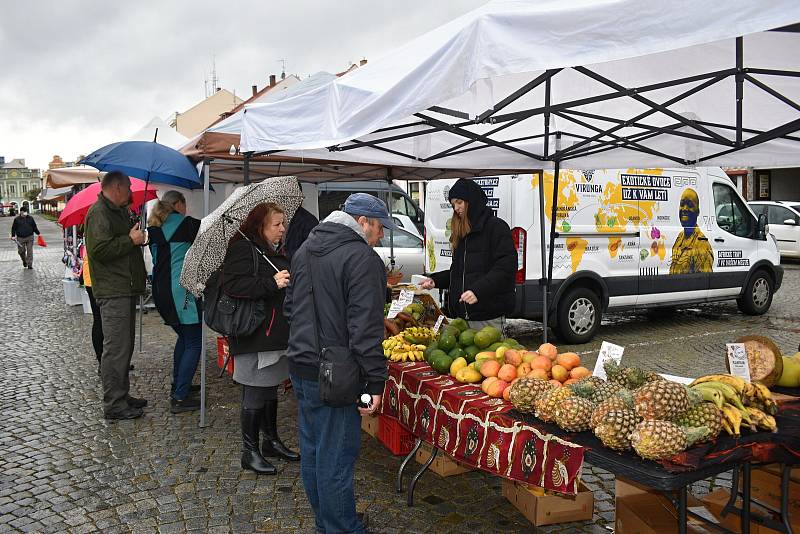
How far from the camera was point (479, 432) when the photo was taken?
3248 mm

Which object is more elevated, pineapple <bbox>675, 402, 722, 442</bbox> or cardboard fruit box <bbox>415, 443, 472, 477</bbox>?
pineapple <bbox>675, 402, 722, 442</bbox>

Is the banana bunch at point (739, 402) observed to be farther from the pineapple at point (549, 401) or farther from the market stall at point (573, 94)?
the pineapple at point (549, 401)

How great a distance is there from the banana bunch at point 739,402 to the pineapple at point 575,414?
50 centimetres

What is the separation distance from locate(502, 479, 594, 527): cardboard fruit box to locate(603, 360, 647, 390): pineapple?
2.66 feet

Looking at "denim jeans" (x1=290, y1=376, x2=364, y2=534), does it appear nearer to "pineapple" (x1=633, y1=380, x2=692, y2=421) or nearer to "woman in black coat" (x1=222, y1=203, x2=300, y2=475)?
"woman in black coat" (x1=222, y1=203, x2=300, y2=475)

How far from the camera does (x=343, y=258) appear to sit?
284 cm

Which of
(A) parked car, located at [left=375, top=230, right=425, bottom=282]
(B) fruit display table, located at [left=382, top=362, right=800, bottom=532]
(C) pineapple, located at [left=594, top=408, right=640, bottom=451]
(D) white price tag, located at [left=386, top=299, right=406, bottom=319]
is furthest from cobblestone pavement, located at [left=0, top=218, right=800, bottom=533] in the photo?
(A) parked car, located at [left=375, top=230, right=425, bottom=282]

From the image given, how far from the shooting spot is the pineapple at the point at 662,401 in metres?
2.53

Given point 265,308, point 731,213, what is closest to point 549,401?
point 265,308

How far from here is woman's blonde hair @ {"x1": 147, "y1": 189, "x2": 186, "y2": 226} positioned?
17.4ft

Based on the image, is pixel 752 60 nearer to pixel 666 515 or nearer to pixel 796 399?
pixel 796 399

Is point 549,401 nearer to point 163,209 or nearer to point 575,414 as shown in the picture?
point 575,414

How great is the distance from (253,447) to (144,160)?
2.43 metres

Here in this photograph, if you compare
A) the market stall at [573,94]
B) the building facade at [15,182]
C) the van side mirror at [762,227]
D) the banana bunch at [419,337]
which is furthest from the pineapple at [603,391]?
the building facade at [15,182]
